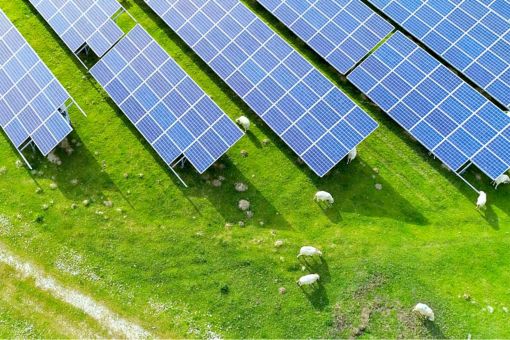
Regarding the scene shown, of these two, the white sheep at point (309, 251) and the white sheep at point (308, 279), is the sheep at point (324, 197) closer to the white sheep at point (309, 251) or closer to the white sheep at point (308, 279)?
the white sheep at point (309, 251)

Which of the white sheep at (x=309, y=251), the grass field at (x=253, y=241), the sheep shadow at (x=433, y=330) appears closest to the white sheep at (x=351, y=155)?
the grass field at (x=253, y=241)

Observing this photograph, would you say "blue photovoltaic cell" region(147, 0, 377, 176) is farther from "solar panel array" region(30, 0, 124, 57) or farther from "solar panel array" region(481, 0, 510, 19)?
"solar panel array" region(481, 0, 510, 19)

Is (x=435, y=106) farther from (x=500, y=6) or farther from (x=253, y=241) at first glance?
(x=253, y=241)

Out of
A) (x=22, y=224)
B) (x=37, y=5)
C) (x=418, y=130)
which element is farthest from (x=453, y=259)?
(x=37, y=5)

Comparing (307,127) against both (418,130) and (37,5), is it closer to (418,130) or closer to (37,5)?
(418,130)

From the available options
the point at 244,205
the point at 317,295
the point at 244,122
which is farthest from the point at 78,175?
the point at 317,295
